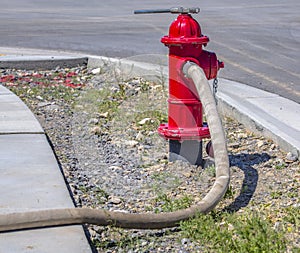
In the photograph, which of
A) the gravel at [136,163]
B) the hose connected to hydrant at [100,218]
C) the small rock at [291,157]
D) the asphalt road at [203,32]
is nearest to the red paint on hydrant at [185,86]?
the gravel at [136,163]

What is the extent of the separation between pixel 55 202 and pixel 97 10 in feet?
49.2

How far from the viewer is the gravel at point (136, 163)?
4.61 m

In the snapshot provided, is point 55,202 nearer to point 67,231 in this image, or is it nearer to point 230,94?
point 67,231

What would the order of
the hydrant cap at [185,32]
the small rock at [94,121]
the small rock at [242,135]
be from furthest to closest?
the small rock at [94,121]
the small rock at [242,135]
the hydrant cap at [185,32]

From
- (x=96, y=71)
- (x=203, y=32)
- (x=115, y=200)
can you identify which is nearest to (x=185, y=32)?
(x=115, y=200)

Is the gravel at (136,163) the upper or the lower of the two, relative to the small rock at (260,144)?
lower

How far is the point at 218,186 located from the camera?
14.7 ft

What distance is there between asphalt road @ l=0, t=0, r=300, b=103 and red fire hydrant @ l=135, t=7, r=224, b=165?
2.59 m

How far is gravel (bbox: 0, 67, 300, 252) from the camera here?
4613 millimetres

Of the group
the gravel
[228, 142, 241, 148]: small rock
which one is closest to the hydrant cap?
the gravel

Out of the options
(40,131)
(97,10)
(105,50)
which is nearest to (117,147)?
(40,131)

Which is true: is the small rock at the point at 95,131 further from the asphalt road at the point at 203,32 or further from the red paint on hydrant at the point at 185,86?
the asphalt road at the point at 203,32

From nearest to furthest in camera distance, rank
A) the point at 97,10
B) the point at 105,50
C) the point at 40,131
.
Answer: the point at 40,131 < the point at 105,50 < the point at 97,10

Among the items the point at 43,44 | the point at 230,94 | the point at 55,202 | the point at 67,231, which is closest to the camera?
the point at 67,231
